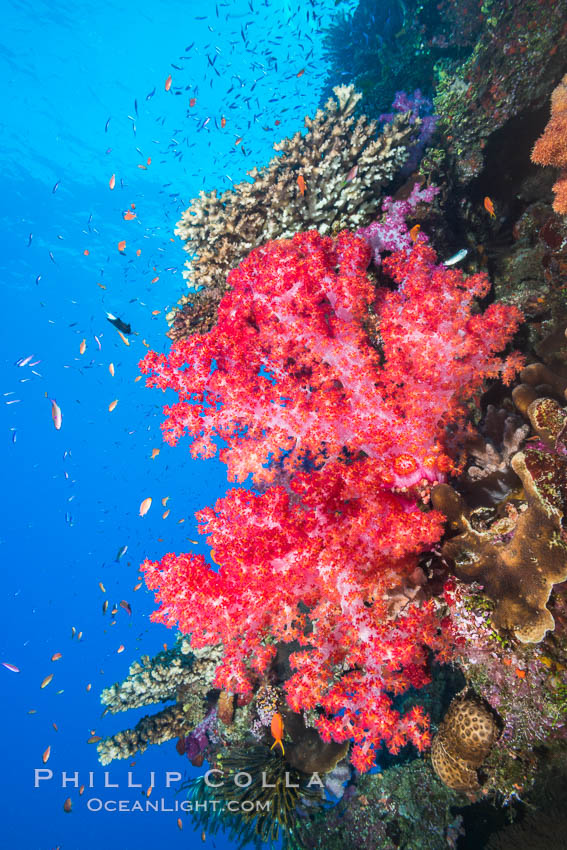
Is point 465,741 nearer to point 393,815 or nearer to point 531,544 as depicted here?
point 531,544

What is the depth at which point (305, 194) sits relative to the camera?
4969mm

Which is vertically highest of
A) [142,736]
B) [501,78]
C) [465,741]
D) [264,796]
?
[501,78]

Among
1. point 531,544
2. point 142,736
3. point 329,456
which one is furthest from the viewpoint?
point 142,736

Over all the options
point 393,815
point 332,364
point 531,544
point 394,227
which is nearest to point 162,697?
point 393,815

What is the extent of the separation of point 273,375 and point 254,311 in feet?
2.61

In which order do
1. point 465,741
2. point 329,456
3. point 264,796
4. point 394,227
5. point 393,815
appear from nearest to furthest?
1. point 465,741
2. point 329,456
3. point 394,227
4. point 264,796
5. point 393,815

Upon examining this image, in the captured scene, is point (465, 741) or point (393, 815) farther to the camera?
point (393, 815)

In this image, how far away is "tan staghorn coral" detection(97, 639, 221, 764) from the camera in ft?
25.0

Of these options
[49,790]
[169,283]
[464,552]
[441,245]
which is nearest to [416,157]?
[441,245]

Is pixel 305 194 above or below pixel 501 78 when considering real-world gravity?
below

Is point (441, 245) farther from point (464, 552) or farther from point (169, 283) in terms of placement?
point (169, 283)

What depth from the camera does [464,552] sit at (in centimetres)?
296

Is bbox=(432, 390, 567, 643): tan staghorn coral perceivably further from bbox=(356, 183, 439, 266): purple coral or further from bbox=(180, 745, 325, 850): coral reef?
bbox=(180, 745, 325, 850): coral reef

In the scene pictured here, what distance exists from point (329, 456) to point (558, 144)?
4.00 meters
